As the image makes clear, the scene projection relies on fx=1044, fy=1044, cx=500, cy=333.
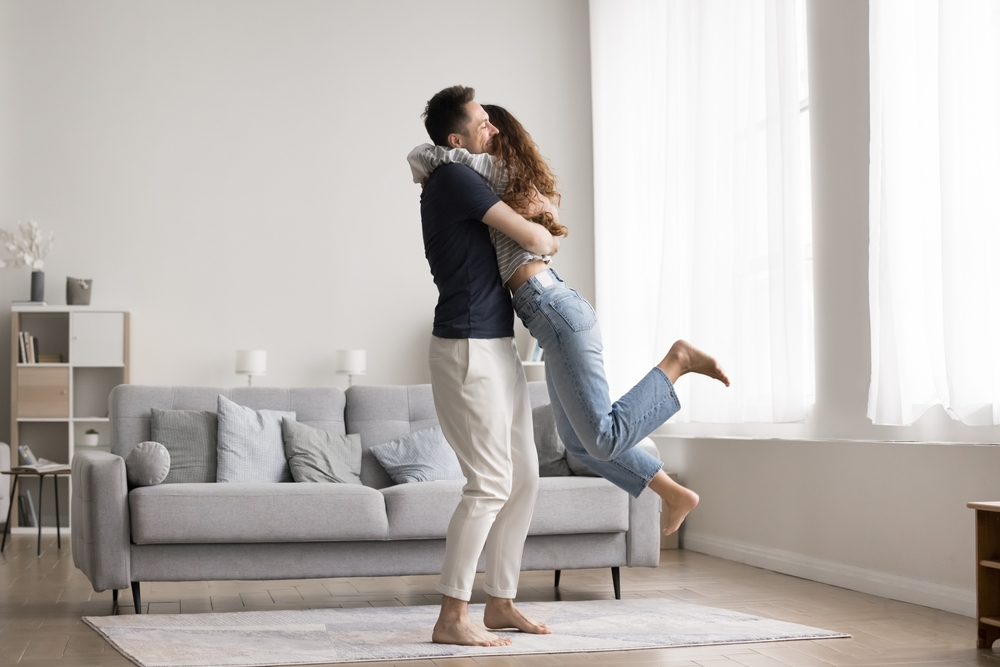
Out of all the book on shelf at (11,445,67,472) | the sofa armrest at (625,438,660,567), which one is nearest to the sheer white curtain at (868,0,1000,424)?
the sofa armrest at (625,438,660,567)

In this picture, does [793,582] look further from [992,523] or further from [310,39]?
[310,39]

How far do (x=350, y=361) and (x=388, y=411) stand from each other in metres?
2.52

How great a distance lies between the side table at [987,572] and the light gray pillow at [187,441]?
2.75 metres

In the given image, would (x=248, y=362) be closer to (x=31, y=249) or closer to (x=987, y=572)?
(x=31, y=249)

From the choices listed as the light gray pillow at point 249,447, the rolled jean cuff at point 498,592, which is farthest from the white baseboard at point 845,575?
the light gray pillow at point 249,447

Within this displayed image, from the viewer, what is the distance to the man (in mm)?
2777

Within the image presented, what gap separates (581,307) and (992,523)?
1.37 m

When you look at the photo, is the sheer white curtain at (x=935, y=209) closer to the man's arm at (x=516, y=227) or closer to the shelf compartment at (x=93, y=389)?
the man's arm at (x=516, y=227)

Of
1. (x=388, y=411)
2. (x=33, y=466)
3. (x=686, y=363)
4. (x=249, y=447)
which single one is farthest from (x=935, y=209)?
(x=33, y=466)

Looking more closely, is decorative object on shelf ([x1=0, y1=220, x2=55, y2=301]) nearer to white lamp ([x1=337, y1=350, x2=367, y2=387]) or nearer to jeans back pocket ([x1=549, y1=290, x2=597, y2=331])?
white lamp ([x1=337, y1=350, x2=367, y2=387])

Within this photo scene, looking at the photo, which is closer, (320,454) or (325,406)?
(320,454)

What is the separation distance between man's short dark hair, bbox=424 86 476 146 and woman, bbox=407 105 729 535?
2.2 inches

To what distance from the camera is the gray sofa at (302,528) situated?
3568 millimetres

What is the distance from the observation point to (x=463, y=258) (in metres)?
2.84
